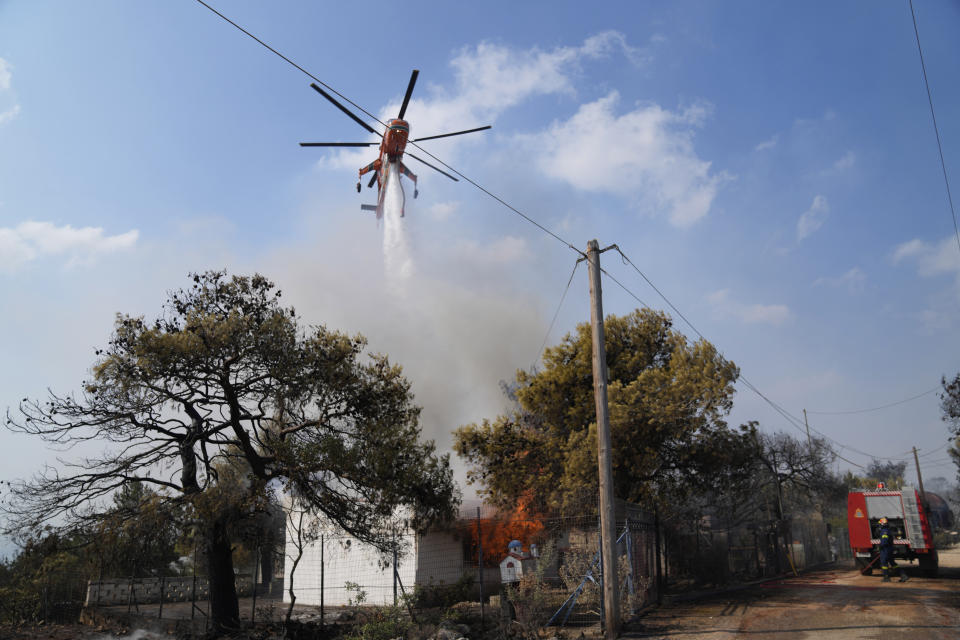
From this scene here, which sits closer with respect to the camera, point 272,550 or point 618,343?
point 272,550

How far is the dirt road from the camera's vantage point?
12.2 meters

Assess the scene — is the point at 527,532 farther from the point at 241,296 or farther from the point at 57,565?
the point at 57,565

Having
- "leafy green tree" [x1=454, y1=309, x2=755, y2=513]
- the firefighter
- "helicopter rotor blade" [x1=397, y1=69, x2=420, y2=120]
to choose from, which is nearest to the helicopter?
"helicopter rotor blade" [x1=397, y1=69, x2=420, y2=120]

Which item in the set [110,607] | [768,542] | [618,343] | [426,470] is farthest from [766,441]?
[110,607]

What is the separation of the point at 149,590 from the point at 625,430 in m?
26.0

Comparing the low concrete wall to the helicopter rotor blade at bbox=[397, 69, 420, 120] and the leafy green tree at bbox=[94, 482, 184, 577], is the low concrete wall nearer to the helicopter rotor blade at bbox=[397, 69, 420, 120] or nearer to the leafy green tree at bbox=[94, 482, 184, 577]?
the leafy green tree at bbox=[94, 482, 184, 577]

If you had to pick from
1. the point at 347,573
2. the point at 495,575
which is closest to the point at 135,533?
the point at 347,573

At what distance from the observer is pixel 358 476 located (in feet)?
61.3

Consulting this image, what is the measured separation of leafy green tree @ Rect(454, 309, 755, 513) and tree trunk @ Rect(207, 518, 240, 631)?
10.9m

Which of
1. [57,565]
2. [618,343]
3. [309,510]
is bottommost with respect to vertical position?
[57,565]

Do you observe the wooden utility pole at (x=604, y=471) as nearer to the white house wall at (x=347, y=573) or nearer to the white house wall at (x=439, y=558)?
the white house wall at (x=347, y=573)

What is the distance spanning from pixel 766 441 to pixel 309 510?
38013 mm

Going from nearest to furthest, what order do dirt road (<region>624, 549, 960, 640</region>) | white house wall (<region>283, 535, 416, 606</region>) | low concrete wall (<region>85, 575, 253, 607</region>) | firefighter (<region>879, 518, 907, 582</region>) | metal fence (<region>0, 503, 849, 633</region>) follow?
1. dirt road (<region>624, 549, 960, 640</region>)
2. metal fence (<region>0, 503, 849, 633</region>)
3. firefighter (<region>879, 518, 907, 582</region>)
4. white house wall (<region>283, 535, 416, 606</region>)
5. low concrete wall (<region>85, 575, 253, 607</region>)

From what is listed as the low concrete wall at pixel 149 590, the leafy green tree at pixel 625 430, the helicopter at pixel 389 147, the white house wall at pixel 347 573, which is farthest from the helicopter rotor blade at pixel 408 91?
the low concrete wall at pixel 149 590
